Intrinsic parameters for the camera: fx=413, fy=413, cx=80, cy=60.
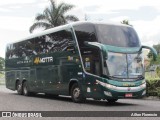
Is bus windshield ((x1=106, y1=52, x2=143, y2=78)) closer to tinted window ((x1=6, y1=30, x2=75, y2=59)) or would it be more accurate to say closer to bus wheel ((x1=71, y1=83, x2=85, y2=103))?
bus wheel ((x1=71, y1=83, x2=85, y2=103))

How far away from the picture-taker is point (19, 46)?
1072 inches

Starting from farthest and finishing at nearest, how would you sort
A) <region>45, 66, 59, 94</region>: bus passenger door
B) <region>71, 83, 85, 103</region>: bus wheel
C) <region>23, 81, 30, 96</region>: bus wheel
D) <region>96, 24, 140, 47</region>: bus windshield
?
<region>23, 81, 30, 96</region>: bus wheel, <region>45, 66, 59, 94</region>: bus passenger door, <region>71, 83, 85, 103</region>: bus wheel, <region>96, 24, 140, 47</region>: bus windshield

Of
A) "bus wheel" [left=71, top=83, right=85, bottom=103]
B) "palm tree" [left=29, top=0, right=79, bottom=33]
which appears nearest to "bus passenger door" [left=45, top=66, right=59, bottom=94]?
"bus wheel" [left=71, top=83, right=85, bottom=103]

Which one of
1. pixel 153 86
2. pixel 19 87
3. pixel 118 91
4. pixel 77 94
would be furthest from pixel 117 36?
pixel 19 87

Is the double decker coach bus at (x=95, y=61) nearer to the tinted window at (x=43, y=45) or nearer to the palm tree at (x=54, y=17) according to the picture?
the tinted window at (x=43, y=45)

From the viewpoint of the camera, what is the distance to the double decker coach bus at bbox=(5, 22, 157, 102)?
57.1ft

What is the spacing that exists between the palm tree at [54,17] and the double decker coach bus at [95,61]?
3200cm

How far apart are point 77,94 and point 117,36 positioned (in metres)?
3.31

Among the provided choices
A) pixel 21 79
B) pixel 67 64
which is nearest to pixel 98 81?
pixel 67 64

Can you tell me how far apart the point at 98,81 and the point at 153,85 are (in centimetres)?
761

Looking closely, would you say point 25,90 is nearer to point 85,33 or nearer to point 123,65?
point 85,33

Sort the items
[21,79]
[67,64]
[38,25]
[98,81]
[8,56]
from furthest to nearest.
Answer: [38,25] → [8,56] → [21,79] → [67,64] → [98,81]

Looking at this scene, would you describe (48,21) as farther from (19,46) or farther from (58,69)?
(58,69)

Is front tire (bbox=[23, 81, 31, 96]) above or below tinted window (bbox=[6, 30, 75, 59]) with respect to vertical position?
below
